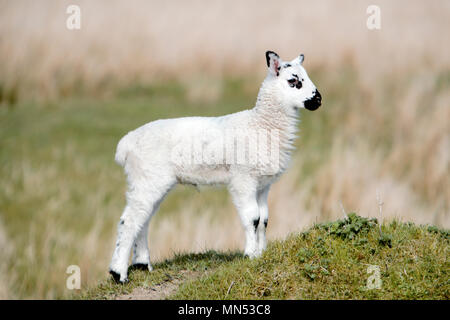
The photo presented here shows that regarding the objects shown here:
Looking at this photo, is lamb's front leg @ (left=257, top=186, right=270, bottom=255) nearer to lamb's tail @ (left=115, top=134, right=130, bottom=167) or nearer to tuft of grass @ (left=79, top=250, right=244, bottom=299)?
tuft of grass @ (left=79, top=250, right=244, bottom=299)

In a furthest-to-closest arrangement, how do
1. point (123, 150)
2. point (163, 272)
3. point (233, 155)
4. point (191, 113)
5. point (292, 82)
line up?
point (191, 113)
point (163, 272)
point (123, 150)
point (233, 155)
point (292, 82)

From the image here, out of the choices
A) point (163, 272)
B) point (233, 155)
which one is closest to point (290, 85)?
point (233, 155)

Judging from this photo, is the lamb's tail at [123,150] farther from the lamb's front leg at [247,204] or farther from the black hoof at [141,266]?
the lamb's front leg at [247,204]

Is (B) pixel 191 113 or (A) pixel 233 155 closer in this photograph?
(A) pixel 233 155

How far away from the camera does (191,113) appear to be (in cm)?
1975

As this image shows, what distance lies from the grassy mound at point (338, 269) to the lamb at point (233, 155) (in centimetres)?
41

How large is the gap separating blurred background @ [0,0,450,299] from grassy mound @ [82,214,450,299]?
1879mm

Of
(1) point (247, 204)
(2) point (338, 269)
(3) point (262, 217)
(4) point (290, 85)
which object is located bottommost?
(2) point (338, 269)

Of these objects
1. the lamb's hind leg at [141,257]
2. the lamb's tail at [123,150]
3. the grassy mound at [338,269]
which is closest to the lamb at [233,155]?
the lamb's tail at [123,150]

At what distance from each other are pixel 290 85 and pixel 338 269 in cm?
233

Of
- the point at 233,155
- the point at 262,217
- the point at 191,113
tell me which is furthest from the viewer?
the point at 191,113

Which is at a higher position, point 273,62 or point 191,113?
point 273,62

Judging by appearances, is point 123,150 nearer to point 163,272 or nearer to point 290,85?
point 163,272

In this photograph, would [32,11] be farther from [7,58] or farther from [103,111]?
[103,111]
